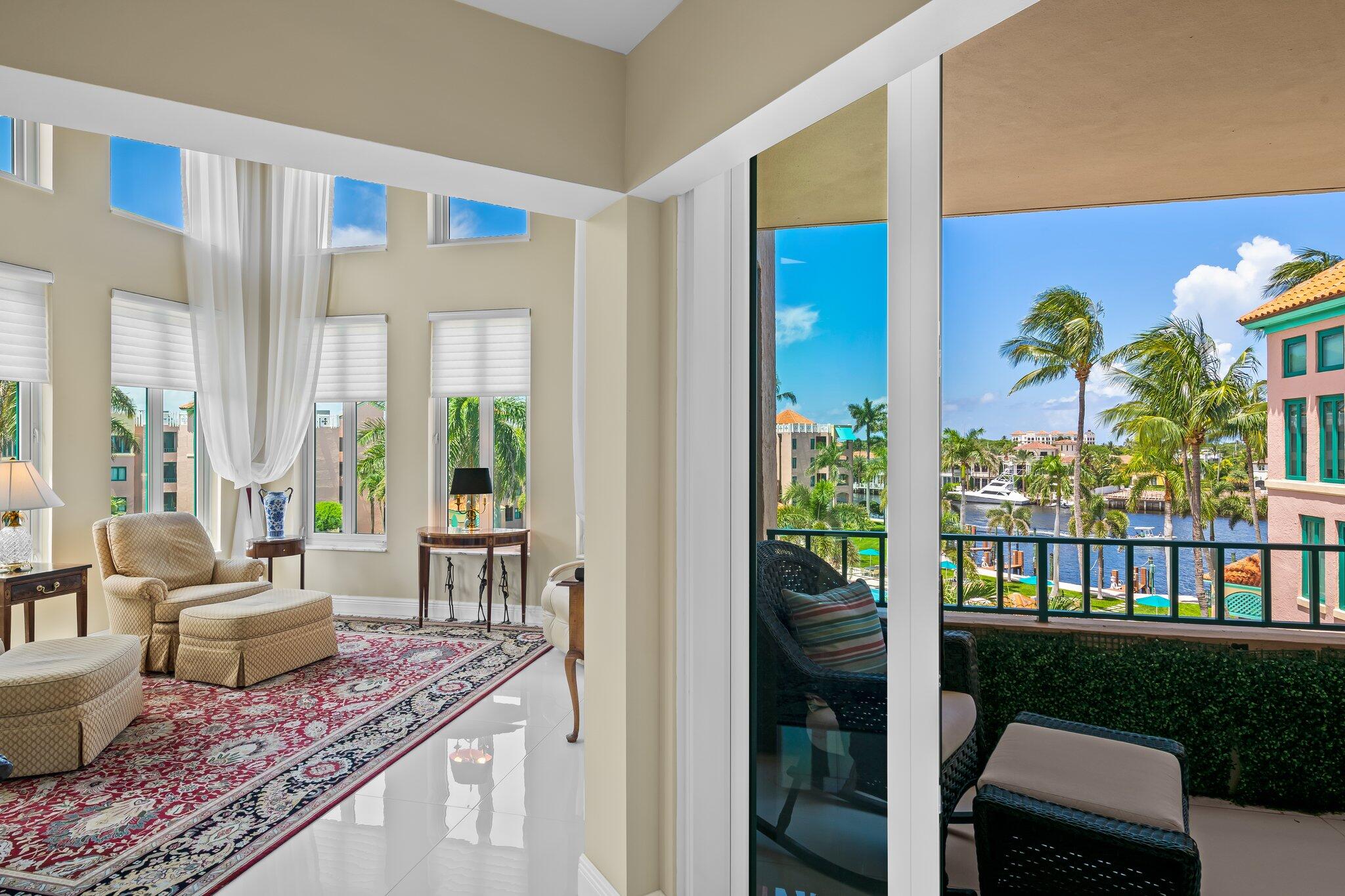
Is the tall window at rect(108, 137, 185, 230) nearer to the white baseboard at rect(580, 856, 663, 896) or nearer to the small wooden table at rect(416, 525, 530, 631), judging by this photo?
the small wooden table at rect(416, 525, 530, 631)

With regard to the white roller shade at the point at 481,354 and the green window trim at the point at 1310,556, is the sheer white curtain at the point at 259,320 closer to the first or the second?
the white roller shade at the point at 481,354

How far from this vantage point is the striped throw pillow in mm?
1529

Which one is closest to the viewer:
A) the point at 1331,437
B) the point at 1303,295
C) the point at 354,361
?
the point at 1331,437

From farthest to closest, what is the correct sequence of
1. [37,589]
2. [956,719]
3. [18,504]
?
[37,589] → [18,504] → [956,719]

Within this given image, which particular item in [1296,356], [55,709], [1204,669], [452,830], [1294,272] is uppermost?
[1294,272]

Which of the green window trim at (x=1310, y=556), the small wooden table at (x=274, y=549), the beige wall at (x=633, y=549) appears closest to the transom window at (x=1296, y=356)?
the green window trim at (x=1310, y=556)

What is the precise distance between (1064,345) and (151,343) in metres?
5.86

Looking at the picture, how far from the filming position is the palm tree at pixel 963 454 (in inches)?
94.0

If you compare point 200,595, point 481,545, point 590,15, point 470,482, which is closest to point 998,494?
point 590,15

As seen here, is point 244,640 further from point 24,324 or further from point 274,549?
point 24,324

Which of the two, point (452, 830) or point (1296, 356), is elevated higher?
point (1296, 356)

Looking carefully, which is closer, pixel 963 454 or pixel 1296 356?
pixel 963 454

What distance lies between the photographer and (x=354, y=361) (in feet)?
19.5

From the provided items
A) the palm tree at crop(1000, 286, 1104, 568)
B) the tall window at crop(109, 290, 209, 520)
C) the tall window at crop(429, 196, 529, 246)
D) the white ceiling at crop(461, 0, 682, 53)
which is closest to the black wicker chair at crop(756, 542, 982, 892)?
the white ceiling at crop(461, 0, 682, 53)
